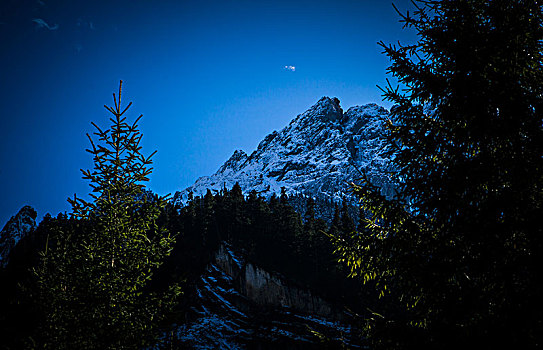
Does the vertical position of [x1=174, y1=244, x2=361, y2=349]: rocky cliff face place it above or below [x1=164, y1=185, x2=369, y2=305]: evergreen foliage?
below

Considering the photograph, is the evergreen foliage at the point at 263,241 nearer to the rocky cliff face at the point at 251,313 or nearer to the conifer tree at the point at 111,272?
the rocky cliff face at the point at 251,313

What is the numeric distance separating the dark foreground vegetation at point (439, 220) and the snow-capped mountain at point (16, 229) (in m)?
79.3

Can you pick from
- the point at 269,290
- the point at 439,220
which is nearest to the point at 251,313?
the point at 269,290

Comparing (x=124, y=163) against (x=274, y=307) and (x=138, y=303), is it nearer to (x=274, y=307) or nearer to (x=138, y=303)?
(x=138, y=303)

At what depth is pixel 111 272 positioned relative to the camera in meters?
6.17

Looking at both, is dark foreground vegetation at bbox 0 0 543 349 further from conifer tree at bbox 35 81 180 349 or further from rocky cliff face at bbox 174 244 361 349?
rocky cliff face at bbox 174 244 361 349

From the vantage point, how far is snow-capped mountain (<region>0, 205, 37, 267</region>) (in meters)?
64.7

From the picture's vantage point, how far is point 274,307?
44.9 meters

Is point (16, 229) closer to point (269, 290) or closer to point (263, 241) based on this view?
point (263, 241)

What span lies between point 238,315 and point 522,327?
45579 mm

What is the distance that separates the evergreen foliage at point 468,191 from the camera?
12.4ft

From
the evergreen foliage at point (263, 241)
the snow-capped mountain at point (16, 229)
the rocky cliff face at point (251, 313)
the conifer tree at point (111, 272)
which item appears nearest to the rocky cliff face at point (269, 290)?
the rocky cliff face at point (251, 313)

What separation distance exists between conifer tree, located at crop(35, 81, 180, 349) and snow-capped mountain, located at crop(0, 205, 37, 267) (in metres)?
78.8

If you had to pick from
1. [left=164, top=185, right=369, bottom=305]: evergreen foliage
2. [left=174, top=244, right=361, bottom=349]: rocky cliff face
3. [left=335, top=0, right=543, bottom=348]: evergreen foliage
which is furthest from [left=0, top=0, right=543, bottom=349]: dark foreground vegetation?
[left=164, top=185, right=369, bottom=305]: evergreen foliage
